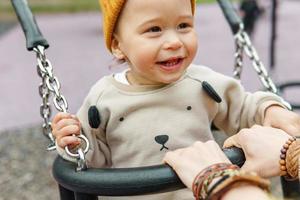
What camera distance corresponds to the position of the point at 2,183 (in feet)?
9.77

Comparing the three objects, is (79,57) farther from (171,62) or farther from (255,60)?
(171,62)

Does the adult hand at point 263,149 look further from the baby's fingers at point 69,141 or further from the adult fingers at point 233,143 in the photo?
the baby's fingers at point 69,141

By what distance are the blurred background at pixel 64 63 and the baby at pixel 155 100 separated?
15 centimetres

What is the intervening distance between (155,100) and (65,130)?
231mm

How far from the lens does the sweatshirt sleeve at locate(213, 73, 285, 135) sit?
1.36 m

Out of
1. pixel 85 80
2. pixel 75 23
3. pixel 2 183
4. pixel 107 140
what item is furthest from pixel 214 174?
pixel 75 23

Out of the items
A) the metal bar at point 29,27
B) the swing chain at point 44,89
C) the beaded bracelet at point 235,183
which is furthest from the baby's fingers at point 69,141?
the beaded bracelet at point 235,183

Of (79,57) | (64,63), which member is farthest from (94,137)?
(79,57)

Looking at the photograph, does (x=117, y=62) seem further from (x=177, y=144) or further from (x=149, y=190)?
(x=149, y=190)

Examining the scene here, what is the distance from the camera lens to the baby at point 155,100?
46.2 inches

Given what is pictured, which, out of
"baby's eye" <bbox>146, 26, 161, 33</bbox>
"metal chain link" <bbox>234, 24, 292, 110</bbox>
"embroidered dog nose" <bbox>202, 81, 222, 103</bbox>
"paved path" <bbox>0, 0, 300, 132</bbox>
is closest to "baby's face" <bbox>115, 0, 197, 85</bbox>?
"baby's eye" <bbox>146, 26, 161, 33</bbox>

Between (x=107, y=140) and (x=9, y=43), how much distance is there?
5.89 meters

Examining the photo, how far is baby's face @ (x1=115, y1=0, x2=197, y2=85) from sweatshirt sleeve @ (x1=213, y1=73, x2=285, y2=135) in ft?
0.58

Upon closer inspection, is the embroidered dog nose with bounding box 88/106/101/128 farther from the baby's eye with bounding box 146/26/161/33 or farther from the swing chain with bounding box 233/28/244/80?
the swing chain with bounding box 233/28/244/80
